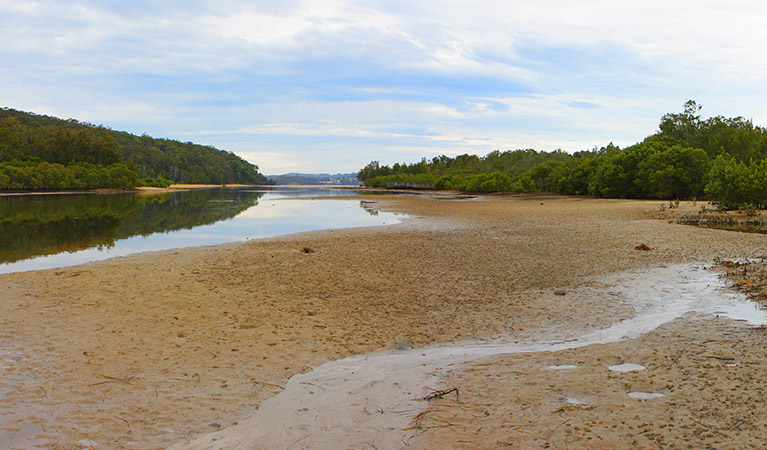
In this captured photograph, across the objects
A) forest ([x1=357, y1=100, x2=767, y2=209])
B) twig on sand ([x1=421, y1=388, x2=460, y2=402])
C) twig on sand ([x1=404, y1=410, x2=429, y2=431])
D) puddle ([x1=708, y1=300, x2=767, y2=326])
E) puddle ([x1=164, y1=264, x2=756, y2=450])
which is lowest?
puddle ([x1=164, y1=264, x2=756, y2=450])

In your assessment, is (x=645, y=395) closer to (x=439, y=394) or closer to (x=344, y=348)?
(x=439, y=394)

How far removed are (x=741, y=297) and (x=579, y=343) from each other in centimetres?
440

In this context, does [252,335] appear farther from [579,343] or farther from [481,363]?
[579,343]

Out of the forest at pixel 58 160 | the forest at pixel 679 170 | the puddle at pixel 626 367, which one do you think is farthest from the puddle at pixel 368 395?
the forest at pixel 58 160

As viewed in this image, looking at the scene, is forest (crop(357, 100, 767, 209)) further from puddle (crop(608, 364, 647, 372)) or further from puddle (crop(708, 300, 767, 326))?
puddle (crop(608, 364, 647, 372))

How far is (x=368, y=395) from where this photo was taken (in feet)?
17.4

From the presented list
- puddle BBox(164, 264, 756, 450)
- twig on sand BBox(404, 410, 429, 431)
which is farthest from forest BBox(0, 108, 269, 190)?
twig on sand BBox(404, 410, 429, 431)

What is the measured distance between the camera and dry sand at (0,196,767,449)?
4.37 meters

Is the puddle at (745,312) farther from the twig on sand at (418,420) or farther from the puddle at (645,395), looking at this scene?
the twig on sand at (418,420)

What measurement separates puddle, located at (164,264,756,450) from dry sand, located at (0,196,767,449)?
255mm

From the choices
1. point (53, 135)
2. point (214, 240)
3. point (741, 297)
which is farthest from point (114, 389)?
point (53, 135)

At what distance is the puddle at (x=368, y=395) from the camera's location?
173 inches

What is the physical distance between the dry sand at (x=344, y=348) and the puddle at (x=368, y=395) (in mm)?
255

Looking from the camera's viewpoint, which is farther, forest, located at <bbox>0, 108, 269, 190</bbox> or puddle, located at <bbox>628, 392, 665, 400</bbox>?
forest, located at <bbox>0, 108, 269, 190</bbox>
